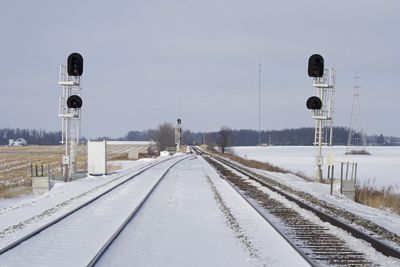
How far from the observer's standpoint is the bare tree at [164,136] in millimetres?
116969

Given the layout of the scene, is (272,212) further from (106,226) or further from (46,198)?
(46,198)

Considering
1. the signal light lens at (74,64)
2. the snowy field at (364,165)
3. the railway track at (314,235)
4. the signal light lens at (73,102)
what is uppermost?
the signal light lens at (74,64)

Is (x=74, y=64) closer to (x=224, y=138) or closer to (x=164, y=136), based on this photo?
(x=224, y=138)

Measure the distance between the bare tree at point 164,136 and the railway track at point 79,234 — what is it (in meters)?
101

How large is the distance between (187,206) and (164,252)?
5982mm

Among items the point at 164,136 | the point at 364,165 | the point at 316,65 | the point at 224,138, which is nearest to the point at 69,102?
the point at 316,65

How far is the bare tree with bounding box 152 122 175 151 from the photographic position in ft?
384

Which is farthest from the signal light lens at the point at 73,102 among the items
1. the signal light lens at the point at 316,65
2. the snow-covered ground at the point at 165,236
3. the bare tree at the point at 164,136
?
the bare tree at the point at 164,136

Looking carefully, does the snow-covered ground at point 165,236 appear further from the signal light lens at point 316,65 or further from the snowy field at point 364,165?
the snowy field at point 364,165

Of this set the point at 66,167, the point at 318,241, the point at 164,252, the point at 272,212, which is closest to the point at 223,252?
the point at 164,252

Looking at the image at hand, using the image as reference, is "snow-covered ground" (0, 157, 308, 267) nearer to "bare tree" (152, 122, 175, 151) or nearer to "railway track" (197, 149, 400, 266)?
"railway track" (197, 149, 400, 266)

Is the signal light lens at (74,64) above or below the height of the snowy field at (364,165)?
above

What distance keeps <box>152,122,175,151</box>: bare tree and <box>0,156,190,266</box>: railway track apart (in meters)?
101

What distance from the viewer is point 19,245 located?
8.73 metres
